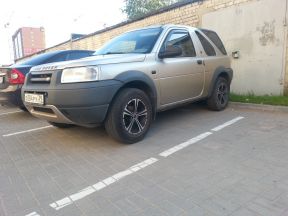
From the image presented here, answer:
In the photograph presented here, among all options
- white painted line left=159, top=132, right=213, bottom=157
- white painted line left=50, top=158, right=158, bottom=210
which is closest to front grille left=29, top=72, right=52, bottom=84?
white painted line left=50, top=158, right=158, bottom=210

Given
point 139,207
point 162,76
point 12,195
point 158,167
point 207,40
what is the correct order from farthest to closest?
point 207,40 < point 162,76 < point 158,167 < point 12,195 < point 139,207

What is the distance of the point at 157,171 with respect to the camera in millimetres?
3100

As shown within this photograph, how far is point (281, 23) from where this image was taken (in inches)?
248

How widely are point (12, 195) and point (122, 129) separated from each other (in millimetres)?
1575

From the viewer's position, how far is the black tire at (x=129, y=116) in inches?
145

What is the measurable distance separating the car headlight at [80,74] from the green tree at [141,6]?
1052 inches

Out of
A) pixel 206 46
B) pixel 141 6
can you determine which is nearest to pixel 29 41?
pixel 141 6

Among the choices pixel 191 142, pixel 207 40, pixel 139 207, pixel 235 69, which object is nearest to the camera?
pixel 139 207

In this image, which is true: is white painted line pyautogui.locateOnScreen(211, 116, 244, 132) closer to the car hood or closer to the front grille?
the car hood


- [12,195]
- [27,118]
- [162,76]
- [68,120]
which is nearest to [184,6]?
[162,76]

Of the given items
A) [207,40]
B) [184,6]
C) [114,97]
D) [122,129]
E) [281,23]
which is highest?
[184,6]

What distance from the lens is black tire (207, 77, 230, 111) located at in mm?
5734

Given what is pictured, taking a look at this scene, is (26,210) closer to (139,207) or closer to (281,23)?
(139,207)

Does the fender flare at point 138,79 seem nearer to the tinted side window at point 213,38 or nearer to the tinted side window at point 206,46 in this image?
the tinted side window at point 206,46
